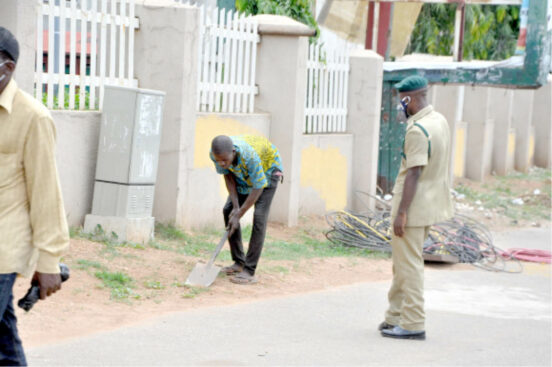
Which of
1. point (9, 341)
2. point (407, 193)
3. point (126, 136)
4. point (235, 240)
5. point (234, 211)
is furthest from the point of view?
point (126, 136)

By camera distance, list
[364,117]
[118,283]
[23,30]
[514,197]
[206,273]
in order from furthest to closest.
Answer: [514,197] → [364,117] → [23,30] → [206,273] → [118,283]

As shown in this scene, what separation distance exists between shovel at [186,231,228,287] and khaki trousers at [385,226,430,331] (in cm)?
195

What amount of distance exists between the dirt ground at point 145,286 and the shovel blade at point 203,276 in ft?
0.26

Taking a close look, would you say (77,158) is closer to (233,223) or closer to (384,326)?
(233,223)

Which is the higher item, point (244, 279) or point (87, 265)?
point (87, 265)

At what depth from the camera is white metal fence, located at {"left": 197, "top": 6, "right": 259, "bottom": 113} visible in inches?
416

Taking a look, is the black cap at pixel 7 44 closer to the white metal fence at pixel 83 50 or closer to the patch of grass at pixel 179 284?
the patch of grass at pixel 179 284

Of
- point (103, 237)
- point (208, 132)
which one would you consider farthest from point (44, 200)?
point (208, 132)

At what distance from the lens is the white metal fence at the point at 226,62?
34.6ft

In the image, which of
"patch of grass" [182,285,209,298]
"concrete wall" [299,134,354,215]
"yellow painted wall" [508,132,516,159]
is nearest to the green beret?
"patch of grass" [182,285,209,298]

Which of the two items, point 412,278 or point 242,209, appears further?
point 242,209

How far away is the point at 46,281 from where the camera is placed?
142 inches

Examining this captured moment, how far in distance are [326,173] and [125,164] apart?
4.67 m

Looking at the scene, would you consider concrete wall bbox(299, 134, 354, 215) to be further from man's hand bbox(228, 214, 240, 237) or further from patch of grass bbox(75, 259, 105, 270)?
patch of grass bbox(75, 259, 105, 270)
